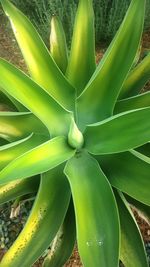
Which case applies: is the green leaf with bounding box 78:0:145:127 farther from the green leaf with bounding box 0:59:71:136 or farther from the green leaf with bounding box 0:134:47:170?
the green leaf with bounding box 0:134:47:170

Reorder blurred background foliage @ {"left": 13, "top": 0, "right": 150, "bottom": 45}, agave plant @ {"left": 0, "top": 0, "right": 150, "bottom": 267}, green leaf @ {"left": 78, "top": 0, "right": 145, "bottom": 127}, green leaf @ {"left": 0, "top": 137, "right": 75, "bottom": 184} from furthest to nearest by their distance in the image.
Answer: blurred background foliage @ {"left": 13, "top": 0, "right": 150, "bottom": 45}
green leaf @ {"left": 78, "top": 0, "right": 145, "bottom": 127}
agave plant @ {"left": 0, "top": 0, "right": 150, "bottom": 267}
green leaf @ {"left": 0, "top": 137, "right": 75, "bottom": 184}

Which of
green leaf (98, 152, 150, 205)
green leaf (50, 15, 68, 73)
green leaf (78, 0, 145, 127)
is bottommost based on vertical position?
green leaf (98, 152, 150, 205)

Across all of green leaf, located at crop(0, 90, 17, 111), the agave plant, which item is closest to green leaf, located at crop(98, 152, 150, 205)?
the agave plant

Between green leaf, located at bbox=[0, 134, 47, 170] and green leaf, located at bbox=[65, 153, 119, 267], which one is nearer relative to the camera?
green leaf, located at bbox=[65, 153, 119, 267]

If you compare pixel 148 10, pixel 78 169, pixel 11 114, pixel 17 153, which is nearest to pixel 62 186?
pixel 78 169

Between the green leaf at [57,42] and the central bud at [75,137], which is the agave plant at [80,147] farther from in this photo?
the green leaf at [57,42]

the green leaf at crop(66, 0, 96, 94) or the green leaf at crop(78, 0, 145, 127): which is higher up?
the green leaf at crop(66, 0, 96, 94)

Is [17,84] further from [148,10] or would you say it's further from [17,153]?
[148,10]
